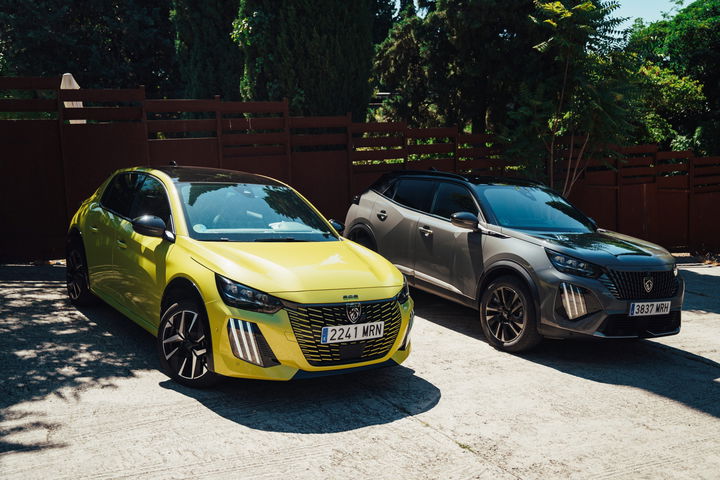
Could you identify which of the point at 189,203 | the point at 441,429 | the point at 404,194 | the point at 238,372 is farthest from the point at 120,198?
the point at 441,429

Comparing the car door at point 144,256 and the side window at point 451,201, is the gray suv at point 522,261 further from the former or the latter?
the car door at point 144,256

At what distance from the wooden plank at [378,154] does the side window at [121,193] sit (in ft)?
17.7

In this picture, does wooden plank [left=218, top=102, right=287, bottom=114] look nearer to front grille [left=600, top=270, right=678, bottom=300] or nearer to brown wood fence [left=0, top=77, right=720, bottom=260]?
brown wood fence [left=0, top=77, right=720, bottom=260]

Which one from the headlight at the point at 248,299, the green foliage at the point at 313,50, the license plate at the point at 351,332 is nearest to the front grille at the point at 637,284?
the license plate at the point at 351,332

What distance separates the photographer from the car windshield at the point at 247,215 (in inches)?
227

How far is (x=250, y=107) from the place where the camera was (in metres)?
11.0

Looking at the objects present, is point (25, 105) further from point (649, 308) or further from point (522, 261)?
point (649, 308)

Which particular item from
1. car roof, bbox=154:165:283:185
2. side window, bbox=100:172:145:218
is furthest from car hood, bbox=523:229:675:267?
side window, bbox=100:172:145:218

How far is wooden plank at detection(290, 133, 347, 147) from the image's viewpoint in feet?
37.6

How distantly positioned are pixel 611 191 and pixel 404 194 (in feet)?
25.2

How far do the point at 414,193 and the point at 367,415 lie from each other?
389cm

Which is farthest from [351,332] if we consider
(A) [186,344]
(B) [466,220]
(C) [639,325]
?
(C) [639,325]

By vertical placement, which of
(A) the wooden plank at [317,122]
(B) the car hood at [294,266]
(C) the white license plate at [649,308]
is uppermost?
(A) the wooden plank at [317,122]

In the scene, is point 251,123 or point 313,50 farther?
point 313,50
